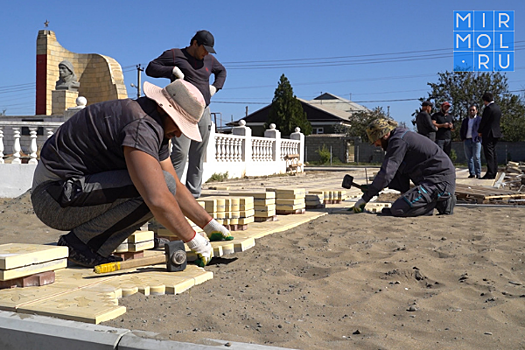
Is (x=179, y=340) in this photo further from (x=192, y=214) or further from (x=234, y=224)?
(x=234, y=224)

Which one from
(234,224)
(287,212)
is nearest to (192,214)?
(234,224)

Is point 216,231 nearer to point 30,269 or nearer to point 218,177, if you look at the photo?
point 30,269

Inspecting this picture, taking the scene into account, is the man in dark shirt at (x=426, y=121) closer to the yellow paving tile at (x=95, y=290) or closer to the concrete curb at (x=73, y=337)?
the yellow paving tile at (x=95, y=290)

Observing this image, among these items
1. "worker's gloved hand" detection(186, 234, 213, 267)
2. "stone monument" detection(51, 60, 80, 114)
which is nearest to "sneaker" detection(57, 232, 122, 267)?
"worker's gloved hand" detection(186, 234, 213, 267)

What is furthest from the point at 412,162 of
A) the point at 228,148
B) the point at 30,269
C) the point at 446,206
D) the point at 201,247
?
the point at 228,148

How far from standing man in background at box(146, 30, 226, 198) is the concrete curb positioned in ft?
9.98

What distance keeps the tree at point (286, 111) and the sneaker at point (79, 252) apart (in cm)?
4240

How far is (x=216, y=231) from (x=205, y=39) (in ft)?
7.84

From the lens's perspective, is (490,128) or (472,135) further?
(472,135)

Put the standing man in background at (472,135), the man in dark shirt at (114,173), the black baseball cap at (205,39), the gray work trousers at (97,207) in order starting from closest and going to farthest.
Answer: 1. the man in dark shirt at (114,173)
2. the gray work trousers at (97,207)
3. the black baseball cap at (205,39)
4. the standing man in background at (472,135)

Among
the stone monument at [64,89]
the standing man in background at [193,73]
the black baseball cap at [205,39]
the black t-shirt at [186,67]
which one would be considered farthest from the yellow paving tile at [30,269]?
the stone monument at [64,89]

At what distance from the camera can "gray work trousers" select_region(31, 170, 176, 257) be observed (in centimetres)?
312

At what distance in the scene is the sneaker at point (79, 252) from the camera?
3.35m

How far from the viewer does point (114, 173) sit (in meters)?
3.16
